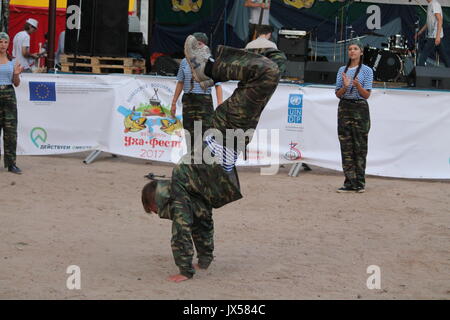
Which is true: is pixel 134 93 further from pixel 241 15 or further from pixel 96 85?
pixel 241 15

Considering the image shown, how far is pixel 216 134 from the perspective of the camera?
641 cm

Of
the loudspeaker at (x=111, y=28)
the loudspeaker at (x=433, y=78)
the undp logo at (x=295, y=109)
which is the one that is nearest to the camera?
the undp logo at (x=295, y=109)

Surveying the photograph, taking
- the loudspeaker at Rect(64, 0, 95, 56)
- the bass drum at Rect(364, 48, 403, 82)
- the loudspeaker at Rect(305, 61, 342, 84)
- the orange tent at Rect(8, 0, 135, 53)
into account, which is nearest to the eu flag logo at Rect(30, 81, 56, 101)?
the loudspeaker at Rect(64, 0, 95, 56)

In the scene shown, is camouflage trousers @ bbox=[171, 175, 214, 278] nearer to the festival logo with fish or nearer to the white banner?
the white banner

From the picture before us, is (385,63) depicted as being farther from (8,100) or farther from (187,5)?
(8,100)

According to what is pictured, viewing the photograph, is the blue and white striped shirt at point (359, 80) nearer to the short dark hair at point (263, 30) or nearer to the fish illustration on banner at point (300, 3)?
the short dark hair at point (263, 30)

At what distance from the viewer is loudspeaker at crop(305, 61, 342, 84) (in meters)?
14.8

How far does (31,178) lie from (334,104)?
4.50 meters

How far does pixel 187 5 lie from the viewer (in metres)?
20.0

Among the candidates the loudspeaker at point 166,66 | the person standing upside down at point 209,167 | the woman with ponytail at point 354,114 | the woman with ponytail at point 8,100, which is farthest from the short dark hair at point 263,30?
the loudspeaker at point 166,66

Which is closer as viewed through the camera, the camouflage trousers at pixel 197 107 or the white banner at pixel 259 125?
the camouflage trousers at pixel 197 107

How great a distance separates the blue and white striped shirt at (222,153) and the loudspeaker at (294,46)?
943cm

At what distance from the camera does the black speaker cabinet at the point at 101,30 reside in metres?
15.2

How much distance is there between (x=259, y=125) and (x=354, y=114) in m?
1.98
